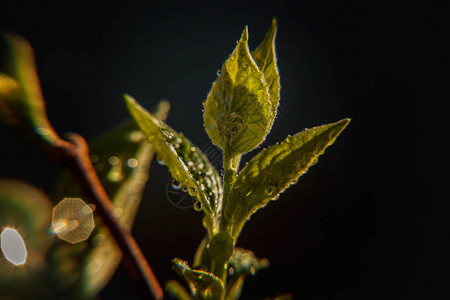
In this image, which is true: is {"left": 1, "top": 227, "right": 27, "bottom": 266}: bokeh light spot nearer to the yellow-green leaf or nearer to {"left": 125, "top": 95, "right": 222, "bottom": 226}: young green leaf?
the yellow-green leaf

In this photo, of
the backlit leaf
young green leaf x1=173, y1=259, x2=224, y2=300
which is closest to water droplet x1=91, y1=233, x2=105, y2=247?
the backlit leaf

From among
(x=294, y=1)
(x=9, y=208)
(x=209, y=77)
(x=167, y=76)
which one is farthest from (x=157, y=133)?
(x=294, y=1)

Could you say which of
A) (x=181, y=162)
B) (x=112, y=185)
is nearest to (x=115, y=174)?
(x=112, y=185)

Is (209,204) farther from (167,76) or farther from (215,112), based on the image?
(167,76)

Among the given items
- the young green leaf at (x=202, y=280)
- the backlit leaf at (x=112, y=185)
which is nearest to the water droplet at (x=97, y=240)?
the backlit leaf at (x=112, y=185)

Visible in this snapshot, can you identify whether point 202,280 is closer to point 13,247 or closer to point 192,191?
point 192,191

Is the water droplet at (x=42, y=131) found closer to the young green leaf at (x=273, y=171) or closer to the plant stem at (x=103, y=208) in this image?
the plant stem at (x=103, y=208)
